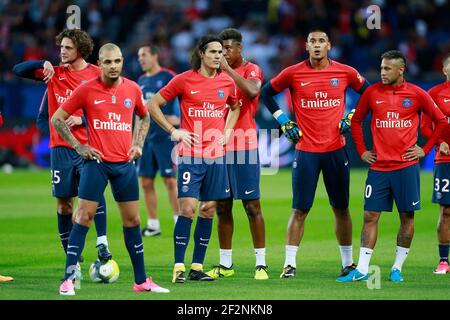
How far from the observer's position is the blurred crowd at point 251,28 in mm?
29359

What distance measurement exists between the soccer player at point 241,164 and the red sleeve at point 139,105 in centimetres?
170

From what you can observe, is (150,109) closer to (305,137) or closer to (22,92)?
(305,137)

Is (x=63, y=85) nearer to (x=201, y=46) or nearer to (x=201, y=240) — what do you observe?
(x=201, y=46)

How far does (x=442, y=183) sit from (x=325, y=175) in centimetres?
159

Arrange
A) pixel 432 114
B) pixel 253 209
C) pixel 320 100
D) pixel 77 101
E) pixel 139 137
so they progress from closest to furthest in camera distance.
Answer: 1. pixel 77 101
2. pixel 139 137
3. pixel 432 114
4. pixel 320 100
5. pixel 253 209

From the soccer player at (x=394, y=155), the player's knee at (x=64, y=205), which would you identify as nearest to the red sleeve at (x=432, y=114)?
the soccer player at (x=394, y=155)

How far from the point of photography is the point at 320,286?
11367 mm

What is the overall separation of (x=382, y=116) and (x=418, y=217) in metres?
6.91

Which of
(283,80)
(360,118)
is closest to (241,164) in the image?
(283,80)

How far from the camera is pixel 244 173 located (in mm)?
12594

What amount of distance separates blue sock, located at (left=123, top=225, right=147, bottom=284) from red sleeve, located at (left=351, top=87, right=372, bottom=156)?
297cm

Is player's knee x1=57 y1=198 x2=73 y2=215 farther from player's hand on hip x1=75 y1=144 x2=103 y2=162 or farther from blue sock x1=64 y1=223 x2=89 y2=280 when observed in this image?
player's hand on hip x1=75 y1=144 x2=103 y2=162

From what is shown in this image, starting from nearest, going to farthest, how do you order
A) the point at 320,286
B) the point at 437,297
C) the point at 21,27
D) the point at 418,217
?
the point at 437,297 → the point at 320,286 → the point at 418,217 → the point at 21,27
